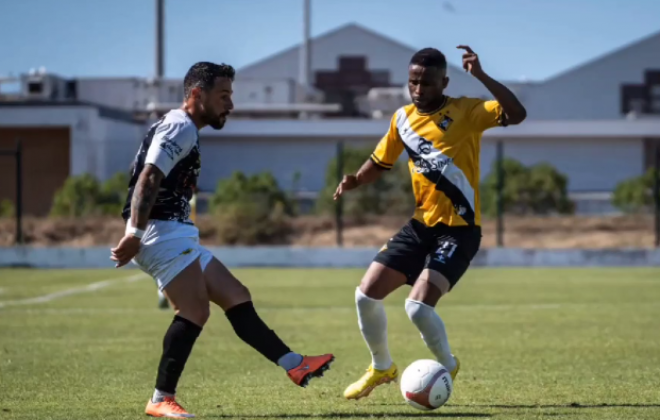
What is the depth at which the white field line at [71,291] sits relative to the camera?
670 inches

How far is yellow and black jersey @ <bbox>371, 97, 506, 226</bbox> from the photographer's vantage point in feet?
23.5

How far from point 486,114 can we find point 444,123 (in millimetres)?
292

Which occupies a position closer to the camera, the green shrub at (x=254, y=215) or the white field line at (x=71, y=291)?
the white field line at (x=71, y=291)

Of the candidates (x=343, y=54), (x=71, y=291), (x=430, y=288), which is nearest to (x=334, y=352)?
(x=430, y=288)

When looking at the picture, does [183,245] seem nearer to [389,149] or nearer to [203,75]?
[203,75]

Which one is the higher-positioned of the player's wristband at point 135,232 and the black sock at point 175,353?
the player's wristband at point 135,232

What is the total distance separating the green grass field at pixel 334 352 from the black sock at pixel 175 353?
0.26m

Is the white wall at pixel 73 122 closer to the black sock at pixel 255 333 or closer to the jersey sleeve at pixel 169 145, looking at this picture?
the black sock at pixel 255 333

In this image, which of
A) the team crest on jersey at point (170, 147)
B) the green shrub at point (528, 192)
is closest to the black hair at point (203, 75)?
the team crest on jersey at point (170, 147)

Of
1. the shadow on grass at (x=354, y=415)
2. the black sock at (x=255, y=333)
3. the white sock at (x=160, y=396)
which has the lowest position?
the shadow on grass at (x=354, y=415)

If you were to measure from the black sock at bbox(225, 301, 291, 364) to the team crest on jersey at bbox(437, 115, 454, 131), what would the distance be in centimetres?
171

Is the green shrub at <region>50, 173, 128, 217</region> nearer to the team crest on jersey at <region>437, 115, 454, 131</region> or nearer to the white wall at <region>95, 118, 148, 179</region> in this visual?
the white wall at <region>95, 118, 148, 179</region>

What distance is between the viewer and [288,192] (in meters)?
30.1

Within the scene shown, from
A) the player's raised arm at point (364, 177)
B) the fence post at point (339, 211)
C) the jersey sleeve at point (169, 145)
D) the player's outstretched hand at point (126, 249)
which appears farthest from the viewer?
the fence post at point (339, 211)
